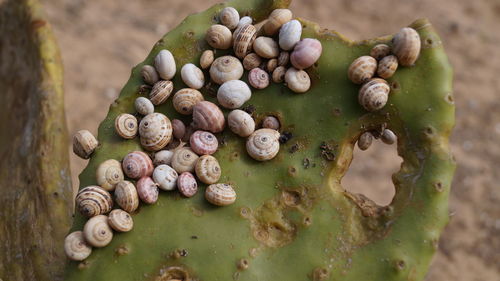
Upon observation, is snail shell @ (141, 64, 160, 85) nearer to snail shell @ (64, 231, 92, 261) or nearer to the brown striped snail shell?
the brown striped snail shell

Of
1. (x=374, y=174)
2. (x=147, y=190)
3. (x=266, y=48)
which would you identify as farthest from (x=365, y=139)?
(x=374, y=174)

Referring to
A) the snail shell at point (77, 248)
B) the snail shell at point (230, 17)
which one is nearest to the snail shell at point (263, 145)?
the snail shell at point (230, 17)

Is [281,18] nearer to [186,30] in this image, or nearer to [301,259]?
[186,30]

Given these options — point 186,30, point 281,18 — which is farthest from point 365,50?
point 186,30

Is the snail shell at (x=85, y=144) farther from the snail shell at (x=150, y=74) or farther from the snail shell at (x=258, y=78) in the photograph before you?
the snail shell at (x=258, y=78)

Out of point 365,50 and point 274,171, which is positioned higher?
point 365,50

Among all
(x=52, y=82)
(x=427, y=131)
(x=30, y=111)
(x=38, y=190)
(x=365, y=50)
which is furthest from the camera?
(x=30, y=111)
